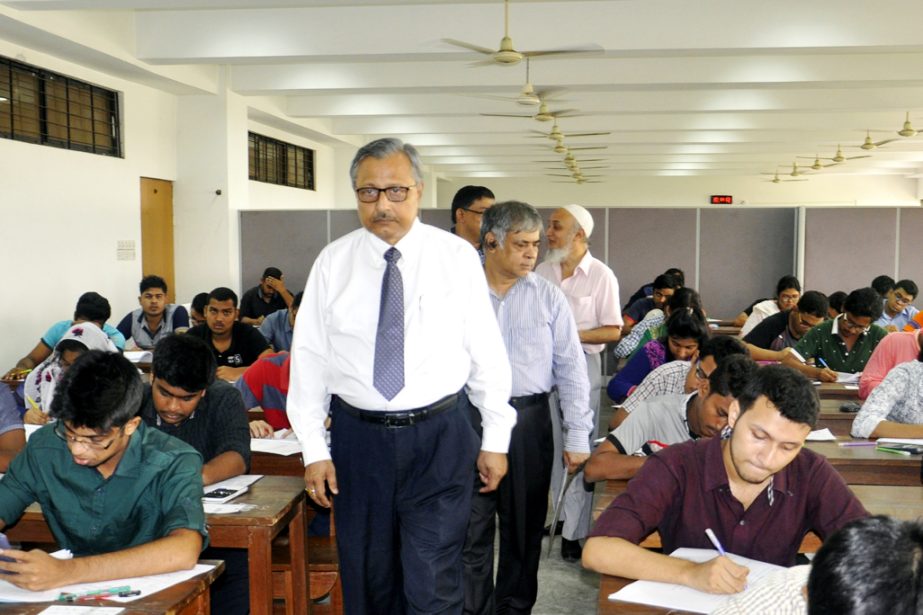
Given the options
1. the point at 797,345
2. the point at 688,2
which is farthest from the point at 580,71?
the point at 797,345

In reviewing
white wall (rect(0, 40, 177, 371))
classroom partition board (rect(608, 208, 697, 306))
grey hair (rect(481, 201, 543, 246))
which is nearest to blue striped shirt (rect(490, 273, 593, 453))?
grey hair (rect(481, 201, 543, 246))

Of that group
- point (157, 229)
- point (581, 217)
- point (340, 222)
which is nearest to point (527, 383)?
point (581, 217)

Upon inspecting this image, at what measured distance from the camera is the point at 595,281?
4547mm

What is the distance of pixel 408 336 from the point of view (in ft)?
7.36

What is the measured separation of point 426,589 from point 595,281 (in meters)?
2.59

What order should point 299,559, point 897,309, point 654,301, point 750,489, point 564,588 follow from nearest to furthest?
point 750,489
point 299,559
point 564,588
point 654,301
point 897,309

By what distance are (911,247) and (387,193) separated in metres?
8.47

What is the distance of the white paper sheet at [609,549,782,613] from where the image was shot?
1658 millimetres

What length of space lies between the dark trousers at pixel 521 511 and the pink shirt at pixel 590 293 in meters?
1.64

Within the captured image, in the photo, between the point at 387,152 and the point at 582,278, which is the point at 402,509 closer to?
the point at 387,152

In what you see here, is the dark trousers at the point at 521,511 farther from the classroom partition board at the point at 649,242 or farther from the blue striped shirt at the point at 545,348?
the classroom partition board at the point at 649,242

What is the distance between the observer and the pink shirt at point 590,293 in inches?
178

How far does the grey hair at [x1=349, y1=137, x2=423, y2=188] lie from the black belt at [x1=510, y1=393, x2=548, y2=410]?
881 millimetres

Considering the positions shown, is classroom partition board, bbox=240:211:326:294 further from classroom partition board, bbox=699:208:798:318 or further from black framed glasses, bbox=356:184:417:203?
black framed glasses, bbox=356:184:417:203
